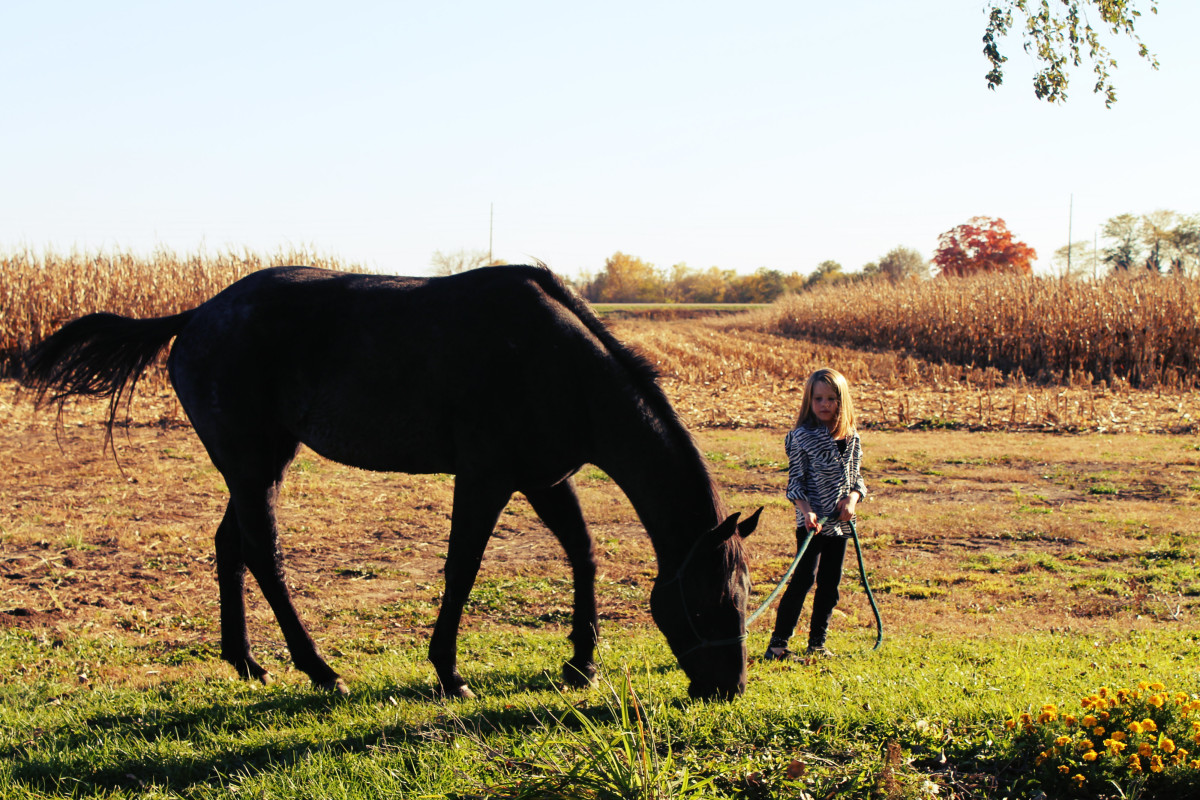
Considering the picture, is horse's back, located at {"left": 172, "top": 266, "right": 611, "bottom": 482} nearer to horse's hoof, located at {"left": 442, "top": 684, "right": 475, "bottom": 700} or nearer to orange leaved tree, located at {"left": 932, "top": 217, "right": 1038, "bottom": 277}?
horse's hoof, located at {"left": 442, "top": 684, "right": 475, "bottom": 700}

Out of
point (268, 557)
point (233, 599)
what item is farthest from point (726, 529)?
point (233, 599)

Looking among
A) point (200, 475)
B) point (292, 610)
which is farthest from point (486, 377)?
point (200, 475)

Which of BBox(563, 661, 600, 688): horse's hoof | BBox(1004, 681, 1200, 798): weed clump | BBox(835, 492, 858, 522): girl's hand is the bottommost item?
BBox(563, 661, 600, 688): horse's hoof

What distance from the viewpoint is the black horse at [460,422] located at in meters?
3.96

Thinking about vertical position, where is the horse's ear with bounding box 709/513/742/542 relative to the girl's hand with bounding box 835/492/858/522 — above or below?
above

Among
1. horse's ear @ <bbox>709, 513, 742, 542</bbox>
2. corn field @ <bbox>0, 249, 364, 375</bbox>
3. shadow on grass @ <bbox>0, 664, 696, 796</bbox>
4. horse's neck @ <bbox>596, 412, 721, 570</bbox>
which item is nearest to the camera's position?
shadow on grass @ <bbox>0, 664, 696, 796</bbox>

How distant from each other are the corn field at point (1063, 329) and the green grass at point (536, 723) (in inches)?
617

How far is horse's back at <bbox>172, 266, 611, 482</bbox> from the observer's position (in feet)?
A: 14.0

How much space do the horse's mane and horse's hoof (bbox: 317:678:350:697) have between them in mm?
2201

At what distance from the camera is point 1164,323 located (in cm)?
1933

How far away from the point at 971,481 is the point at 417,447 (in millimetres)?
8104

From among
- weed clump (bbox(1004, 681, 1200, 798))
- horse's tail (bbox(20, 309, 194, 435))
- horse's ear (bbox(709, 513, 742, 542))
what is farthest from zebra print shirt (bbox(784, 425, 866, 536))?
horse's tail (bbox(20, 309, 194, 435))

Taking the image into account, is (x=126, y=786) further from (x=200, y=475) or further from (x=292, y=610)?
(x=200, y=475)

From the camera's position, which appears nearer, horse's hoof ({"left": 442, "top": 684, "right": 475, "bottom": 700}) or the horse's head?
the horse's head
